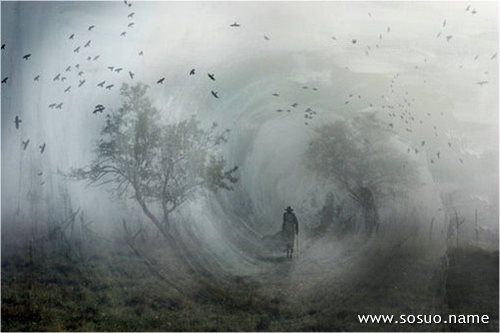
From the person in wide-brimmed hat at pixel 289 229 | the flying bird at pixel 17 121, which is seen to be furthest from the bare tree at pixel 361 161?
the flying bird at pixel 17 121

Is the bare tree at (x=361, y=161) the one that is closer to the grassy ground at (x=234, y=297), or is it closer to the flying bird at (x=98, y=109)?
the grassy ground at (x=234, y=297)

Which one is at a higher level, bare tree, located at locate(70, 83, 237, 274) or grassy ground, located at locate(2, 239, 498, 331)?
bare tree, located at locate(70, 83, 237, 274)

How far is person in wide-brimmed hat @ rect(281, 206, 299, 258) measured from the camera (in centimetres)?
848

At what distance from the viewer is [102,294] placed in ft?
26.7

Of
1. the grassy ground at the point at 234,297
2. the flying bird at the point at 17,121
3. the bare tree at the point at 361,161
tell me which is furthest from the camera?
the bare tree at the point at 361,161

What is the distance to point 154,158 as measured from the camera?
845cm

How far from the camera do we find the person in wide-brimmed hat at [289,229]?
27.8ft

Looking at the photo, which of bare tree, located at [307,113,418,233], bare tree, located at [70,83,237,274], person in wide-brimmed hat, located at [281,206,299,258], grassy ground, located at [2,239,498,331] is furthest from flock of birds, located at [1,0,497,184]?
grassy ground, located at [2,239,498,331]

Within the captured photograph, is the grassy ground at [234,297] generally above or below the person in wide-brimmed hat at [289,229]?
below

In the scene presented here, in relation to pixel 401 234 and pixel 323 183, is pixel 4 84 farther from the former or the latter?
pixel 401 234

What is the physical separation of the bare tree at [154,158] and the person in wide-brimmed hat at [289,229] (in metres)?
0.94

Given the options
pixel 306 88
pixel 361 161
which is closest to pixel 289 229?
pixel 361 161

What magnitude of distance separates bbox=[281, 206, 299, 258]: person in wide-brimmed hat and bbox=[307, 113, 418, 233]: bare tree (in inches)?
29.8

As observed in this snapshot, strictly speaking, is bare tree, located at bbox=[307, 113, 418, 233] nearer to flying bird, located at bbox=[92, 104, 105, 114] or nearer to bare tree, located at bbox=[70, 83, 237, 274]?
bare tree, located at bbox=[70, 83, 237, 274]
